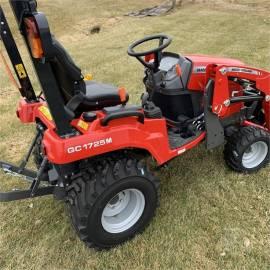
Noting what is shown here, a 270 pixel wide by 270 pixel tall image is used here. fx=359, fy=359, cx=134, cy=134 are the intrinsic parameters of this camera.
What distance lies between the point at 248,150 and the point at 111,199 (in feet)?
5.28

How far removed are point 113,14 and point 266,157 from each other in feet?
41.7

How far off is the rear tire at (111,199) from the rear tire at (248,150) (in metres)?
1.08

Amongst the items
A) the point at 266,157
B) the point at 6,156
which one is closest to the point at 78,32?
the point at 6,156

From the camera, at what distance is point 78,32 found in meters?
12.8

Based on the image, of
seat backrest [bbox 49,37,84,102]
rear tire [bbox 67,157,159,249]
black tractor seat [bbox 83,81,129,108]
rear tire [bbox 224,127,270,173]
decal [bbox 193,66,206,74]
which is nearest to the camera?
seat backrest [bbox 49,37,84,102]

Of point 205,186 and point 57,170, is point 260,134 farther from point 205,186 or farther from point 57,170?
point 57,170

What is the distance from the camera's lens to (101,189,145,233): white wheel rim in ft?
9.10

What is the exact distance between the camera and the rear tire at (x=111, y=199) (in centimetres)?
242

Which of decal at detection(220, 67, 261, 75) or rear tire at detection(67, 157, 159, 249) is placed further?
decal at detection(220, 67, 261, 75)

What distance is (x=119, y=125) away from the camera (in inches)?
99.6

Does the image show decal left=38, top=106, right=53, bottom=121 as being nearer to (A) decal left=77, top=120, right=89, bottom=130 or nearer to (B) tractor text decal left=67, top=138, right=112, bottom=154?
(A) decal left=77, top=120, right=89, bottom=130

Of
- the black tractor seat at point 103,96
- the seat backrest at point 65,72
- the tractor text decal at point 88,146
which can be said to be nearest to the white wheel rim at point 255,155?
the black tractor seat at point 103,96

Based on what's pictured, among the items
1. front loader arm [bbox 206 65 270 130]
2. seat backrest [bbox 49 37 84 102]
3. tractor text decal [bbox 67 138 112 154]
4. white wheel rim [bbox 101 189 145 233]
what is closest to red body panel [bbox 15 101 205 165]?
tractor text decal [bbox 67 138 112 154]

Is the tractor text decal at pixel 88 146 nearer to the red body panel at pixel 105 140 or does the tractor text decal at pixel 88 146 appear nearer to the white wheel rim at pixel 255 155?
the red body panel at pixel 105 140
